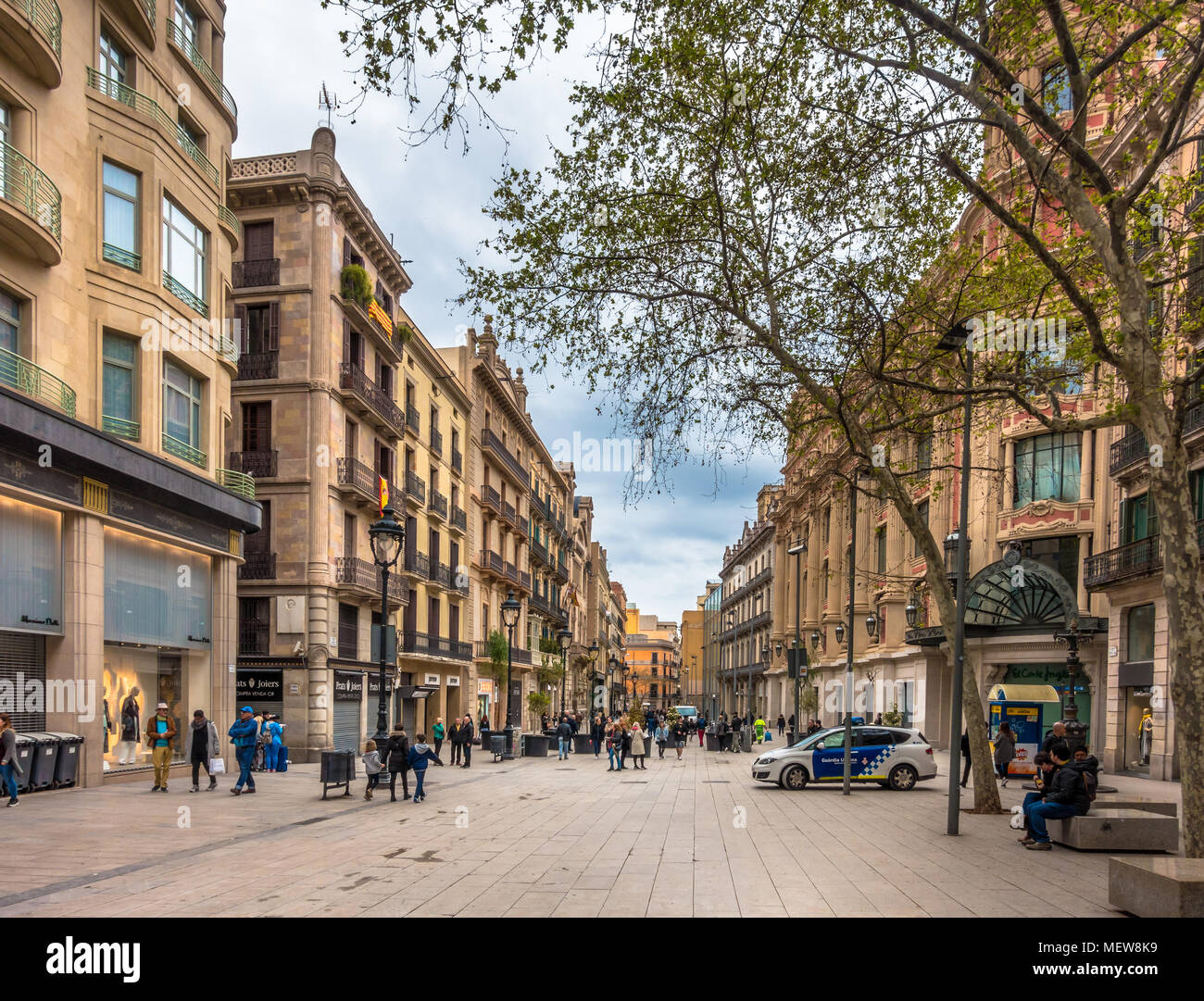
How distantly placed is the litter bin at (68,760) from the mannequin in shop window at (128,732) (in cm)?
191

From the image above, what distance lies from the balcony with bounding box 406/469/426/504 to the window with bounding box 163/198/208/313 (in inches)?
609

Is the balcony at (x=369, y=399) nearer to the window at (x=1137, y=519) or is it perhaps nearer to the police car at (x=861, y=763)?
the police car at (x=861, y=763)

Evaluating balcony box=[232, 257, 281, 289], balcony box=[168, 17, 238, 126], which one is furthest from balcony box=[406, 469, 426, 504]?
balcony box=[168, 17, 238, 126]

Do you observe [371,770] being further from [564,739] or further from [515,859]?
[564,739]

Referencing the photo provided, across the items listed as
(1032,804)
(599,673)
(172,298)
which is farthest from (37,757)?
(599,673)

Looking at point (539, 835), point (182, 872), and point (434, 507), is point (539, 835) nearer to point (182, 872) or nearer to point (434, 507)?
point (182, 872)

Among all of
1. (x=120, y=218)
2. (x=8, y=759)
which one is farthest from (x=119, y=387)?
(x=8, y=759)

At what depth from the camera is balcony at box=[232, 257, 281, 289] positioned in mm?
30125

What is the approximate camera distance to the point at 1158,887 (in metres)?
7.39

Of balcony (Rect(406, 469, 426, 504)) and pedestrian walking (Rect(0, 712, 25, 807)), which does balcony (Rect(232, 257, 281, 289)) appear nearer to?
balcony (Rect(406, 469, 426, 504))

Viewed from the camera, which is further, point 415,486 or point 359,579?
point 415,486

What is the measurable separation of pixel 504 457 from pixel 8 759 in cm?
3873

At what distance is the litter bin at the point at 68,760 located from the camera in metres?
16.7

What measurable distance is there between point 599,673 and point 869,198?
3856 inches
